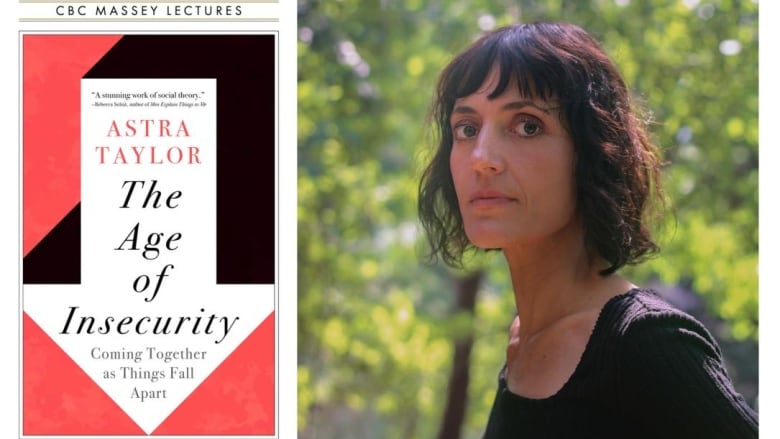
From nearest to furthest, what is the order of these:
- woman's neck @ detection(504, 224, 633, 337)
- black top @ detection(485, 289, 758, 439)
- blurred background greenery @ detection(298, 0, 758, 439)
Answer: black top @ detection(485, 289, 758, 439) → woman's neck @ detection(504, 224, 633, 337) → blurred background greenery @ detection(298, 0, 758, 439)

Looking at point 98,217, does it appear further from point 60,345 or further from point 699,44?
point 699,44

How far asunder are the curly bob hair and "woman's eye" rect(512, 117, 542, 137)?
0.13 ft

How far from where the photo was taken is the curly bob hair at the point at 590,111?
1.51 metres

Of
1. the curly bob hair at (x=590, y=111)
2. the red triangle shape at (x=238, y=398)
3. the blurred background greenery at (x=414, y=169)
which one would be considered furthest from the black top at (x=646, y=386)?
the blurred background greenery at (x=414, y=169)

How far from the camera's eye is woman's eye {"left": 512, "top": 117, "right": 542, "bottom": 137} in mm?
1530

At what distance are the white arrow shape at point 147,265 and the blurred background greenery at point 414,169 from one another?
1288 millimetres

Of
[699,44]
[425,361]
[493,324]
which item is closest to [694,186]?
[699,44]

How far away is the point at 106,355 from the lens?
212cm

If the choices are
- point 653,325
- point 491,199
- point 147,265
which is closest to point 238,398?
point 147,265

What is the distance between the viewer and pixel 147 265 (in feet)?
7.06

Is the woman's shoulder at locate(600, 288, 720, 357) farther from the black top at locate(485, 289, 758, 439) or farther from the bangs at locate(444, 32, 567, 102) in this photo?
the bangs at locate(444, 32, 567, 102)

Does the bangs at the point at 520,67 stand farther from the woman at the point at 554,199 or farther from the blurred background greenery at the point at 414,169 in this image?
the blurred background greenery at the point at 414,169

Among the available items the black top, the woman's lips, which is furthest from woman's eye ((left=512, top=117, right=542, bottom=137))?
the black top

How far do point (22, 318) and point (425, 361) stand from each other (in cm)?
432
